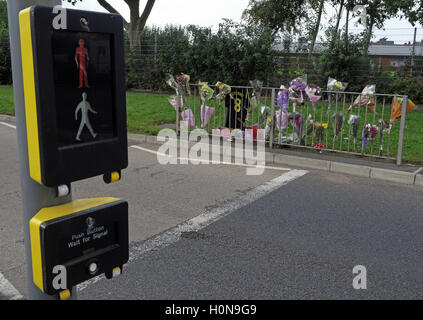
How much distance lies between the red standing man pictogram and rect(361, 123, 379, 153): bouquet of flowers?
23.2 feet

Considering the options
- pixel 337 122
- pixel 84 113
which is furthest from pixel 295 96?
pixel 84 113

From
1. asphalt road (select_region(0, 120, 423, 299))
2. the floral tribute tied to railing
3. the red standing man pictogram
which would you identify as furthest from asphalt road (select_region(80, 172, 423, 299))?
the floral tribute tied to railing

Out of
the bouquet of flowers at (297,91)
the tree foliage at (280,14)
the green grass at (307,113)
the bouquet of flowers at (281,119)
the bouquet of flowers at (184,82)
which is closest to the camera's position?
the green grass at (307,113)

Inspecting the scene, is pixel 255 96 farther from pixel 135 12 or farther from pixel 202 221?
pixel 135 12

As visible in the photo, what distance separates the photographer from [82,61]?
4.97ft

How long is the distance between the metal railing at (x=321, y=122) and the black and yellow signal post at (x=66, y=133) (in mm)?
6728

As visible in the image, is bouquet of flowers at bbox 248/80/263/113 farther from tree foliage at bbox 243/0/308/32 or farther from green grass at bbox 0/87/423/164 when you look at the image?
tree foliage at bbox 243/0/308/32

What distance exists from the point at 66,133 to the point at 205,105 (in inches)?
322

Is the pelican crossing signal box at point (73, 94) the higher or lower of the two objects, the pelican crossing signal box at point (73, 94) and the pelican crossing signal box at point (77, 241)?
the higher

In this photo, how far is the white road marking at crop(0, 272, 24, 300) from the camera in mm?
3340

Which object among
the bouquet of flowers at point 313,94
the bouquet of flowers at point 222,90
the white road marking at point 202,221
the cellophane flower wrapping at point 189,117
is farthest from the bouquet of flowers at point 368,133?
the cellophane flower wrapping at point 189,117

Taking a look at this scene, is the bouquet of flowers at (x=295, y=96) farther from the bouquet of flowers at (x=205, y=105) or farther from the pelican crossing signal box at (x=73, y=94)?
the pelican crossing signal box at (x=73, y=94)

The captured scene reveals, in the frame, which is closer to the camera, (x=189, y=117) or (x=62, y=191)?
(x=62, y=191)

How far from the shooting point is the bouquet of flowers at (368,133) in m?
7.87
